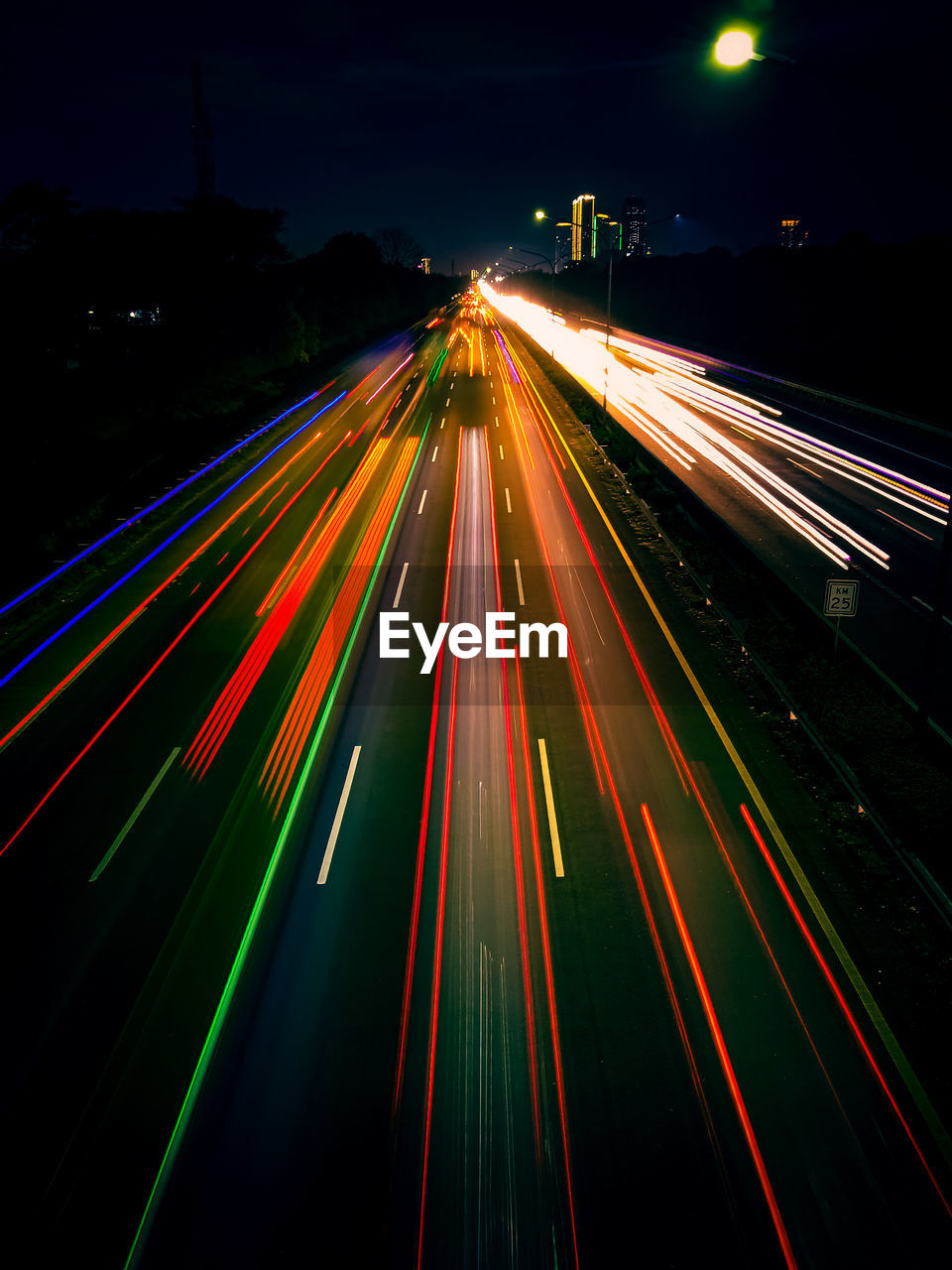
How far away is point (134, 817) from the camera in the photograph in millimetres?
11883

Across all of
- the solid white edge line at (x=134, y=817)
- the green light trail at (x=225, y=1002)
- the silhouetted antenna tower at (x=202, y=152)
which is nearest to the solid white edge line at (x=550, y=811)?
the green light trail at (x=225, y=1002)

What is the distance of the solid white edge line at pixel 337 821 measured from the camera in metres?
10.8

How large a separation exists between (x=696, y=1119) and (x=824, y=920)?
10.9 feet

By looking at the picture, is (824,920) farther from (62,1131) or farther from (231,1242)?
(62,1131)

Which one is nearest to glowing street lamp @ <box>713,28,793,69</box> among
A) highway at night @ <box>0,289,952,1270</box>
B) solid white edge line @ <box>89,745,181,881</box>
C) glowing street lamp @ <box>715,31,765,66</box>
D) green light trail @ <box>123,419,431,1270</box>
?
glowing street lamp @ <box>715,31,765,66</box>

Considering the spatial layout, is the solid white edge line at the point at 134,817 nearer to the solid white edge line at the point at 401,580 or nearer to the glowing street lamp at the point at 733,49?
the solid white edge line at the point at 401,580

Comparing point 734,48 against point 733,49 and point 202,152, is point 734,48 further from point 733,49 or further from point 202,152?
point 202,152

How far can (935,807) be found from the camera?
446 inches

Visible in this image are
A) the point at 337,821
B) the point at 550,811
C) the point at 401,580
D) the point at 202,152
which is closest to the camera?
the point at 337,821

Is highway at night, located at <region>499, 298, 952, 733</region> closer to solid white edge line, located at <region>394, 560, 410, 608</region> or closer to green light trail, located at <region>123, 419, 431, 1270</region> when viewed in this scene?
solid white edge line, located at <region>394, 560, 410, 608</region>

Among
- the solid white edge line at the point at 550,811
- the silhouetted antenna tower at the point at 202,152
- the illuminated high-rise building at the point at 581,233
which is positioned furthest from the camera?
the illuminated high-rise building at the point at 581,233

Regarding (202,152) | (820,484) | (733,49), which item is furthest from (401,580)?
(202,152)

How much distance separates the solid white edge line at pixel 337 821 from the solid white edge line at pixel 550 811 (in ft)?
10.3

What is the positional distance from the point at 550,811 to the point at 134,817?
20.7 ft
